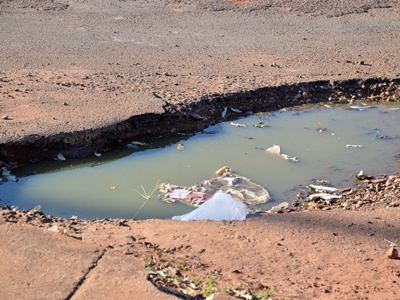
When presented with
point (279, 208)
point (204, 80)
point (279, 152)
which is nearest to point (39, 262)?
point (279, 208)

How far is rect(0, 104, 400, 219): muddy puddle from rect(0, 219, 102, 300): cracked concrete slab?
1.34 m

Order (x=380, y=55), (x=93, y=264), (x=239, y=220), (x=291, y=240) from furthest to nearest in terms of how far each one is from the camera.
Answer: (x=380, y=55), (x=239, y=220), (x=291, y=240), (x=93, y=264)

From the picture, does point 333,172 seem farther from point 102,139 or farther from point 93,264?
point 93,264

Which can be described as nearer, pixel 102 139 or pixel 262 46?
pixel 102 139

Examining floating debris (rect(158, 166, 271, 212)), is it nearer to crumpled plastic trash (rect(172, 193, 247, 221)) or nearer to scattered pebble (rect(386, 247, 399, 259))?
crumpled plastic trash (rect(172, 193, 247, 221))

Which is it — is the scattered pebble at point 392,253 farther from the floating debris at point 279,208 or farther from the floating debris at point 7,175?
the floating debris at point 7,175

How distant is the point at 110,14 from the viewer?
10891 mm

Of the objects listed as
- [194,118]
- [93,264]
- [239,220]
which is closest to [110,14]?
[194,118]

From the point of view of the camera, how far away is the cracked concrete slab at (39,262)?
3479mm

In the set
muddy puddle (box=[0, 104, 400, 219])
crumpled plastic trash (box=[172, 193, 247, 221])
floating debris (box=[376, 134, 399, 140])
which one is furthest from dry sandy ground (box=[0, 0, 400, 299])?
floating debris (box=[376, 134, 399, 140])

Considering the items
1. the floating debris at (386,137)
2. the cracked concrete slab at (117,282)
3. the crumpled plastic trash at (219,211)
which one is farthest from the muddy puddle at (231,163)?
the cracked concrete slab at (117,282)

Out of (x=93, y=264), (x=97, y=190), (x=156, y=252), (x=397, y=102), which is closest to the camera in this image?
(x=93, y=264)

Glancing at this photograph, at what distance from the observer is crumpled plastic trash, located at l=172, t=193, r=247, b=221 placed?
16.8 ft

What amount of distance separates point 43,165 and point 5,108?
996mm
